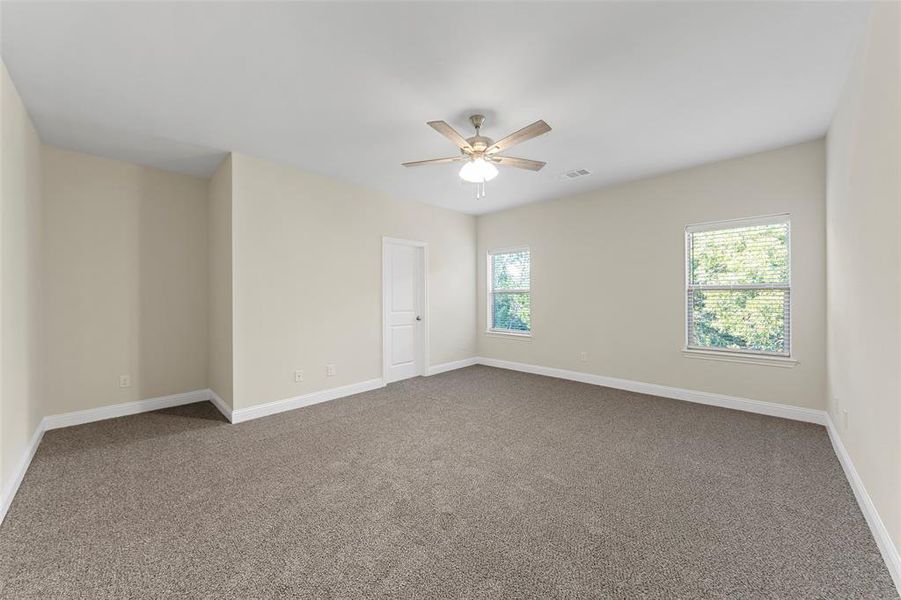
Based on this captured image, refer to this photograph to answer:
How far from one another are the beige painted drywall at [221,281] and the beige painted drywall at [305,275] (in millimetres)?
130

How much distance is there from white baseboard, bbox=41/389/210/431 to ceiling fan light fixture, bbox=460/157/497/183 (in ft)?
12.9

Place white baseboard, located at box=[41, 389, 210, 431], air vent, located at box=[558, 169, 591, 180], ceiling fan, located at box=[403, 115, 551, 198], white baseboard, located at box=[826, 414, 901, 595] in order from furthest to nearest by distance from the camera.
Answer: air vent, located at box=[558, 169, 591, 180], white baseboard, located at box=[41, 389, 210, 431], ceiling fan, located at box=[403, 115, 551, 198], white baseboard, located at box=[826, 414, 901, 595]

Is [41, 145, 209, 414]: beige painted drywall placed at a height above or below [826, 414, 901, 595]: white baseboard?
above

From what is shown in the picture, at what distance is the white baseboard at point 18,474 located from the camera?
211 centimetres

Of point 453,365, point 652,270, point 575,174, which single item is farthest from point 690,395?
point 453,365

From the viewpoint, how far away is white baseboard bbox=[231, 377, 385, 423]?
144 inches

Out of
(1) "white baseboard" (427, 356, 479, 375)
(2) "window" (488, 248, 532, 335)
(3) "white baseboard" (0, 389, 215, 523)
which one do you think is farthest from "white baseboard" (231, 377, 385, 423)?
(2) "window" (488, 248, 532, 335)

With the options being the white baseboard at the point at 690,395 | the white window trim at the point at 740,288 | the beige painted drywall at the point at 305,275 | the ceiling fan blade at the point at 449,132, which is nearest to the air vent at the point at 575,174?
the white window trim at the point at 740,288

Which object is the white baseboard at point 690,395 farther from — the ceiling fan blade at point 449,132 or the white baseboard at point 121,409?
the white baseboard at point 121,409

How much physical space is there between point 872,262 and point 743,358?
2.21 meters

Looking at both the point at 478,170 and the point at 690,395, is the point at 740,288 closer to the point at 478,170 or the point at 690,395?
the point at 690,395

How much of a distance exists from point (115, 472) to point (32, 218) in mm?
2179

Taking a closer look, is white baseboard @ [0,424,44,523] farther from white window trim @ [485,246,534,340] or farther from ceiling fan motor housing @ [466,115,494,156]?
white window trim @ [485,246,534,340]

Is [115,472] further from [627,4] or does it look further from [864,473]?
[864,473]
